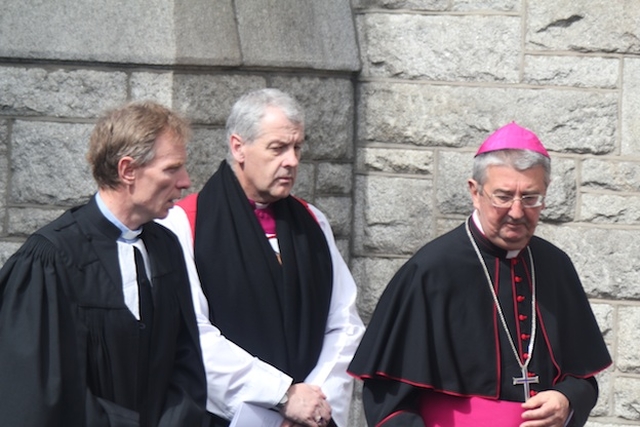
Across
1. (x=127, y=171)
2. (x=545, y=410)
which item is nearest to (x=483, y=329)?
(x=545, y=410)

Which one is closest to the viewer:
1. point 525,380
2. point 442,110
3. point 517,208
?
point 517,208

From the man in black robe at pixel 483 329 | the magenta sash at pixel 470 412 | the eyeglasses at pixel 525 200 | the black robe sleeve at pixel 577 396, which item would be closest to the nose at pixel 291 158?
the man in black robe at pixel 483 329

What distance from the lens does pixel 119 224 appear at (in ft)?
12.7

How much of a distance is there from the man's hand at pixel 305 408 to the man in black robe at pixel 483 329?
0.31 metres

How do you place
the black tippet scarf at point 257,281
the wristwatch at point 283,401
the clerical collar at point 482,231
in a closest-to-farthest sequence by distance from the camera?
the clerical collar at point 482,231, the wristwatch at point 283,401, the black tippet scarf at point 257,281

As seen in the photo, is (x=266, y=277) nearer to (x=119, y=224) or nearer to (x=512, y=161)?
(x=119, y=224)

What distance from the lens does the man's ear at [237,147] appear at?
4703mm

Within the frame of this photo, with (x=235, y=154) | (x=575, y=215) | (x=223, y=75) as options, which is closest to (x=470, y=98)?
(x=575, y=215)

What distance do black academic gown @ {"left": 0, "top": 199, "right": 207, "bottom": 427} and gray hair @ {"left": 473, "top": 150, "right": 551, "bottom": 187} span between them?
1.06m

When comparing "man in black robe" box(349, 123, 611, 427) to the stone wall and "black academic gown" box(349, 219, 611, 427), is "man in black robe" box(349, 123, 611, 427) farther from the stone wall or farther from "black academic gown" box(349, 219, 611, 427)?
the stone wall

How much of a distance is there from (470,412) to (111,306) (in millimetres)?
1245

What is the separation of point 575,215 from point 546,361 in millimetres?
2092

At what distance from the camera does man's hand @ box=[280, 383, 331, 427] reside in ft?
14.7

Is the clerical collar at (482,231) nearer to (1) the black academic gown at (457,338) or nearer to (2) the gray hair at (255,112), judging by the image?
(1) the black academic gown at (457,338)
